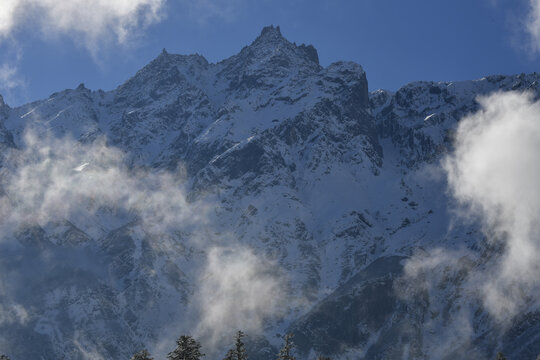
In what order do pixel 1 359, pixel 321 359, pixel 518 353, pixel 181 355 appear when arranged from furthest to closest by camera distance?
pixel 518 353 → pixel 1 359 → pixel 321 359 → pixel 181 355

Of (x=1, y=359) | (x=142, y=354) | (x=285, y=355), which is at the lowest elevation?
(x=285, y=355)

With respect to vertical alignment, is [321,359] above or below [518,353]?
below

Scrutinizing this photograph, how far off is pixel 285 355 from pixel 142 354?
1418cm

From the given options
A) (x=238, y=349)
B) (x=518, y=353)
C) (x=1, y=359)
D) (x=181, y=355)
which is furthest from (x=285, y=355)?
(x=518, y=353)

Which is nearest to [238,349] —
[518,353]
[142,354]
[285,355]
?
[285,355]

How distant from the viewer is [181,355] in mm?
67688

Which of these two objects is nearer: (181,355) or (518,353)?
(181,355)

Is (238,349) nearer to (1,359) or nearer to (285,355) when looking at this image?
(285,355)

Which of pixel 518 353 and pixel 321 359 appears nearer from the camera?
pixel 321 359

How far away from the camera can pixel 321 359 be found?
254 ft

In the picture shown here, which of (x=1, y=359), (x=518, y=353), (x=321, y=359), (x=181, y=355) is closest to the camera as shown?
(x=181, y=355)

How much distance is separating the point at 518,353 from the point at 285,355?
5825 inches

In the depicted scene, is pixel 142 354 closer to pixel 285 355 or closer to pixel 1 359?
pixel 285 355

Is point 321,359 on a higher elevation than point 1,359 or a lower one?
lower
